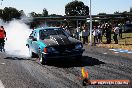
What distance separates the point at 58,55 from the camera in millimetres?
12828

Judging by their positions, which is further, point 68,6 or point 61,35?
point 68,6

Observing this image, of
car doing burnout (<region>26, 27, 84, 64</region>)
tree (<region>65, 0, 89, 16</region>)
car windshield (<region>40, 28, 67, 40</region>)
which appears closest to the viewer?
car doing burnout (<region>26, 27, 84, 64</region>)

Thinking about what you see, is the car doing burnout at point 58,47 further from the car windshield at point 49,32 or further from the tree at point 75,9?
the tree at point 75,9

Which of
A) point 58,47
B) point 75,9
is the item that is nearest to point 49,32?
point 58,47

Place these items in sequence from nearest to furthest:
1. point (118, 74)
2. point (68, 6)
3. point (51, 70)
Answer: point (118, 74) → point (51, 70) → point (68, 6)

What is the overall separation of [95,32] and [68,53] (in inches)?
537

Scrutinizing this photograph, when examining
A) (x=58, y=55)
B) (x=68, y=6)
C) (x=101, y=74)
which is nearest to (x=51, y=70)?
(x=58, y=55)

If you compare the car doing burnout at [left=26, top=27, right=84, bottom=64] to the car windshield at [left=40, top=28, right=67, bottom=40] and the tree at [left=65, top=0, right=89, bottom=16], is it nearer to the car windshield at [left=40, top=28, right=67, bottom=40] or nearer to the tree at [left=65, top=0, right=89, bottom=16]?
the car windshield at [left=40, top=28, right=67, bottom=40]

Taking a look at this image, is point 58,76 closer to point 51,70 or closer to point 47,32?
point 51,70

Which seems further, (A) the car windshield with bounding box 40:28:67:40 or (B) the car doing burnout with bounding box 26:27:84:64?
(A) the car windshield with bounding box 40:28:67:40

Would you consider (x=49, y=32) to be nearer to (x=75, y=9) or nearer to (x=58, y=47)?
(x=58, y=47)

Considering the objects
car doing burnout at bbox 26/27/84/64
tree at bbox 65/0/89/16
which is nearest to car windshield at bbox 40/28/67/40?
car doing burnout at bbox 26/27/84/64

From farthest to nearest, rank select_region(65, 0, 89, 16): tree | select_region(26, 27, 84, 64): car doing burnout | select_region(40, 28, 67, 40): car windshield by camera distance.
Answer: select_region(65, 0, 89, 16): tree, select_region(40, 28, 67, 40): car windshield, select_region(26, 27, 84, 64): car doing burnout

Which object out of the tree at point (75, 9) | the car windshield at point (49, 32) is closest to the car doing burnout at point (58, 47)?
the car windshield at point (49, 32)
